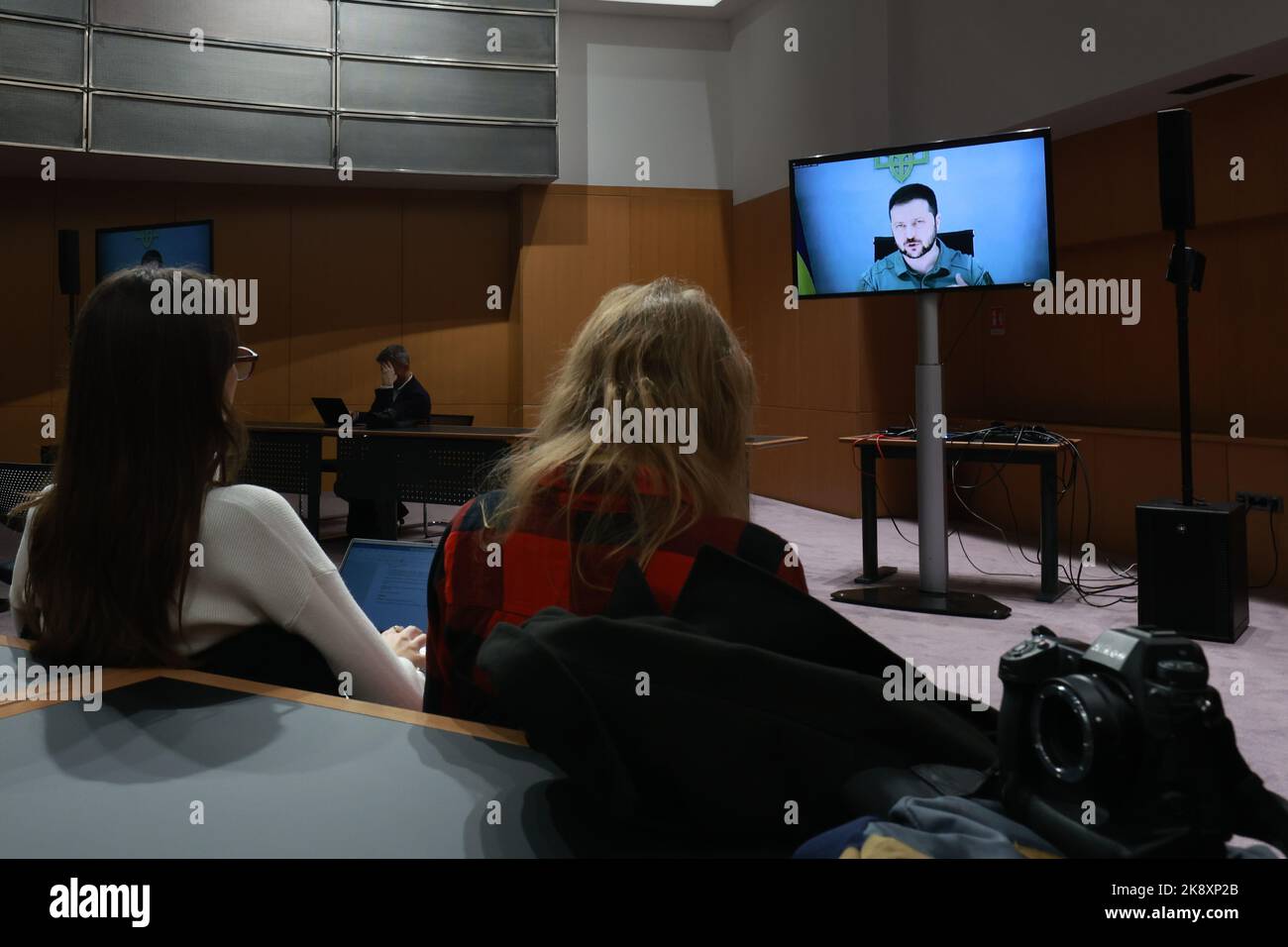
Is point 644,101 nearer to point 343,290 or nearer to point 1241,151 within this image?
point 343,290

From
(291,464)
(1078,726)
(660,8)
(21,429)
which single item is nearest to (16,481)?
(291,464)

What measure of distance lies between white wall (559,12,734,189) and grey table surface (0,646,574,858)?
8.00 metres

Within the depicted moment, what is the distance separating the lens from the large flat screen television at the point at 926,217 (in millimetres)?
4086

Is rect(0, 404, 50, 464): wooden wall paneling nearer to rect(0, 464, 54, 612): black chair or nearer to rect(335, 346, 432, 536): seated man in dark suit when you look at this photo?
rect(335, 346, 432, 536): seated man in dark suit

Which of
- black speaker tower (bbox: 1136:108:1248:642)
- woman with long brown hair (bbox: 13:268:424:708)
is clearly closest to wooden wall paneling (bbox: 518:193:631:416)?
black speaker tower (bbox: 1136:108:1248:642)

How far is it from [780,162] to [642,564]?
24.9 ft

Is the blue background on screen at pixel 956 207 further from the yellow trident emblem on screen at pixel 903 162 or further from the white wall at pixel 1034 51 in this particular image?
the white wall at pixel 1034 51

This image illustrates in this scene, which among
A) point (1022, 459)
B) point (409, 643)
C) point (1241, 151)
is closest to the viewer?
point (409, 643)

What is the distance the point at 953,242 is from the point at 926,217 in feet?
0.50

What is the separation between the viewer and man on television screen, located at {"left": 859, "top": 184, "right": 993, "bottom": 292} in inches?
168

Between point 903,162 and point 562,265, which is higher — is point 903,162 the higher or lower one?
the lower one

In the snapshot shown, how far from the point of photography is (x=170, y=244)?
21.8 feet
